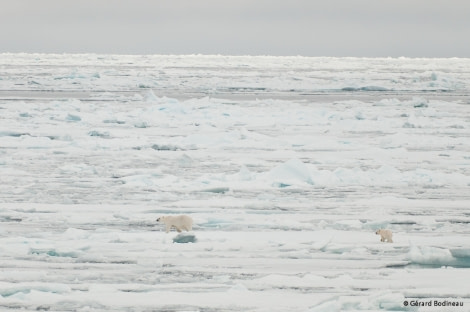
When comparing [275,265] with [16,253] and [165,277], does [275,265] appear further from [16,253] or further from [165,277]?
[16,253]

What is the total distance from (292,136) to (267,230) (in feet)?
23.6

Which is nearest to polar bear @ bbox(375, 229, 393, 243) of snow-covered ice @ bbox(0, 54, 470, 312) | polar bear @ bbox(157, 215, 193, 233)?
snow-covered ice @ bbox(0, 54, 470, 312)

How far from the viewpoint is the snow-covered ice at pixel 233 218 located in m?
4.21

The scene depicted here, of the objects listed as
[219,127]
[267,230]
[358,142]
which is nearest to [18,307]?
[267,230]

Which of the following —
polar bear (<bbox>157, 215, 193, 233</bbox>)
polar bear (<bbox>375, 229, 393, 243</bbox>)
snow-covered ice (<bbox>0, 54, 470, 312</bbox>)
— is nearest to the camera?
snow-covered ice (<bbox>0, 54, 470, 312</bbox>)

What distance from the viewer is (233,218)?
6219 mm

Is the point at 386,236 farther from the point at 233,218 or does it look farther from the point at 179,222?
the point at 179,222

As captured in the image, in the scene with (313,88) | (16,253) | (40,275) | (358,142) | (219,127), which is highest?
(313,88)

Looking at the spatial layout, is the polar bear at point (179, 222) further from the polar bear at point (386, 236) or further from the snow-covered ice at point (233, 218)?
the polar bear at point (386, 236)

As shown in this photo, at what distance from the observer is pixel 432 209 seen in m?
6.73

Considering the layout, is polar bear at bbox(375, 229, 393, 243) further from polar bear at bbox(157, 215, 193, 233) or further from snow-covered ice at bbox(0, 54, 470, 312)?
polar bear at bbox(157, 215, 193, 233)

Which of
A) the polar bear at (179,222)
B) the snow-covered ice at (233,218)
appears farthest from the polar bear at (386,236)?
the polar bear at (179,222)

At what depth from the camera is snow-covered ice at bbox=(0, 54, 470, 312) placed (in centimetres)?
421

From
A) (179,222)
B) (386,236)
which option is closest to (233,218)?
(179,222)
